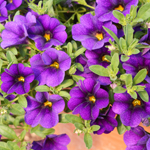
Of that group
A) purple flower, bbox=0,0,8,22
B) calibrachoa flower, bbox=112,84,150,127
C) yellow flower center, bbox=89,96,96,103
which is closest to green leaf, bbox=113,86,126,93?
calibrachoa flower, bbox=112,84,150,127

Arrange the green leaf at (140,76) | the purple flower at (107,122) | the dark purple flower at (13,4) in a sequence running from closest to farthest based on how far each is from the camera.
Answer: the green leaf at (140,76)
the purple flower at (107,122)
the dark purple flower at (13,4)

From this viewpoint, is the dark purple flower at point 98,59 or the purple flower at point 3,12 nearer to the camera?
the dark purple flower at point 98,59

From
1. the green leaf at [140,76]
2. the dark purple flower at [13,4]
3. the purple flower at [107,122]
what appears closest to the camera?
the green leaf at [140,76]

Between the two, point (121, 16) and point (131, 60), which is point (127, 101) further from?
point (121, 16)

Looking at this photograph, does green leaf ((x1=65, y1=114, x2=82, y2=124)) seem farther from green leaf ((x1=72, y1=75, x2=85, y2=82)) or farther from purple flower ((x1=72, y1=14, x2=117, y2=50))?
purple flower ((x1=72, y1=14, x2=117, y2=50))

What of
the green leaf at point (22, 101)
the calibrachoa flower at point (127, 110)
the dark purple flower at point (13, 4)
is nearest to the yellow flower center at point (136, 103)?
the calibrachoa flower at point (127, 110)

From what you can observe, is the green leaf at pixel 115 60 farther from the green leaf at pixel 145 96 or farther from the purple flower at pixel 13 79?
the purple flower at pixel 13 79

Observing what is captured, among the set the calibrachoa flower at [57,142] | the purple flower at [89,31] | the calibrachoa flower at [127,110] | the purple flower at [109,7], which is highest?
the purple flower at [109,7]
